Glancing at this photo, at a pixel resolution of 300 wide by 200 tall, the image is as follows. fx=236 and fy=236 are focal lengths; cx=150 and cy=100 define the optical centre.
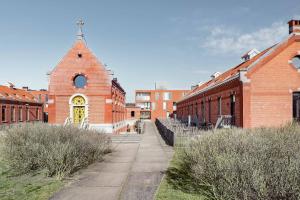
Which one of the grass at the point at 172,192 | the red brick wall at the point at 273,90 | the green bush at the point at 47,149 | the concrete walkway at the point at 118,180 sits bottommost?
the concrete walkway at the point at 118,180

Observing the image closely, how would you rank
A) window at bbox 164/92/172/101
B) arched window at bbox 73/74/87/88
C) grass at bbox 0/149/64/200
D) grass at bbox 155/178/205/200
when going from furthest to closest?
window at bbox 164/92/172/101, arched window at bbox 73/74/87/88, grass at bbox 0/149/64/200, grass at bbox 155/178/205/200

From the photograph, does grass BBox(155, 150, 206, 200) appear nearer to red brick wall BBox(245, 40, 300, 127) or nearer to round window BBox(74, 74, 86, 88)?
red brick wall BBox(245, 40, 300, 127)

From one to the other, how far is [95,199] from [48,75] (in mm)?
23915

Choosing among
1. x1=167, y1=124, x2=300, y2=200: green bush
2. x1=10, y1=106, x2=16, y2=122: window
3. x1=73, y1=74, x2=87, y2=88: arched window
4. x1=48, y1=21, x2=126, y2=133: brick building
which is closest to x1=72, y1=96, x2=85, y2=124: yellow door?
x1=48, y1=21, x2=126, y2=133: brick building

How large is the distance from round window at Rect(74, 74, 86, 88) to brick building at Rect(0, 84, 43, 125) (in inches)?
467

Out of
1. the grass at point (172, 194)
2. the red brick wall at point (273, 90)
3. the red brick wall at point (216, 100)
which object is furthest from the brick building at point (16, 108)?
the grass at point (172, 194)

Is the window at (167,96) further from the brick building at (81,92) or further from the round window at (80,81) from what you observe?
the round window at (80,81)

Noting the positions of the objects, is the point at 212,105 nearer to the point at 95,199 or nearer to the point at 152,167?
the point at 152,167

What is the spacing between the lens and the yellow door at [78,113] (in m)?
27.1

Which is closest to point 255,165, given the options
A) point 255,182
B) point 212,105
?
point 255,182

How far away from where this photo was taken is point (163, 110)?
69.6 meters

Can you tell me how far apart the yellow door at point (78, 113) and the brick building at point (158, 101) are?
140ft

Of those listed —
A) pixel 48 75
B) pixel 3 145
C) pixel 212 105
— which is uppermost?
pixel 48 75

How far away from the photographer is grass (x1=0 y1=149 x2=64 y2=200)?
6.85 metres
